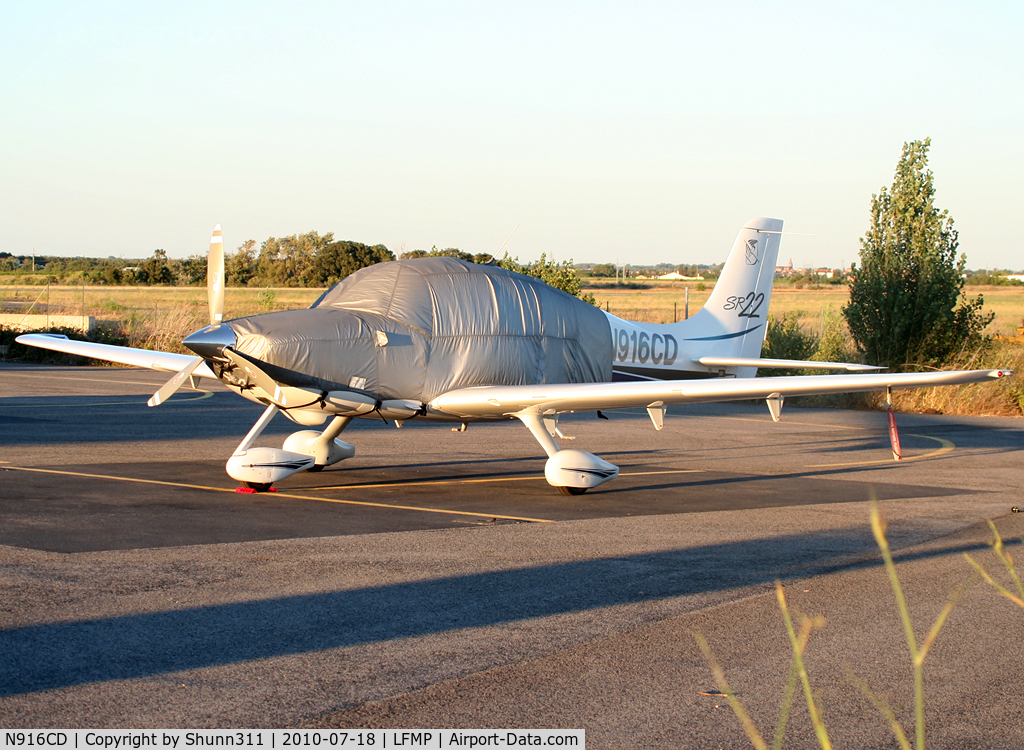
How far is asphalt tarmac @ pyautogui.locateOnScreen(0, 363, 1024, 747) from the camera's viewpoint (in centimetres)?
450

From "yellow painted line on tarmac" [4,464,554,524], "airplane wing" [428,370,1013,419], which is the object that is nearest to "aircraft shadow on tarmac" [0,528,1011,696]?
"yellow painted line on tarmac" [4,464,554,524]

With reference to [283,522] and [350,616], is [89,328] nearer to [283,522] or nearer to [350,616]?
[283,522]

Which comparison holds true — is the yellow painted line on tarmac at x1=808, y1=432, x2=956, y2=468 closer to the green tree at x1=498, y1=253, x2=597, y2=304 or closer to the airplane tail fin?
the airplane tail fin

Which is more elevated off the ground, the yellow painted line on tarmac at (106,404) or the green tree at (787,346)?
the green tree at (787,346)

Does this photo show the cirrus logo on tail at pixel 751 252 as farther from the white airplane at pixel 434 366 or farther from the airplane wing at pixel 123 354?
the airplane wing at pixel 123 354

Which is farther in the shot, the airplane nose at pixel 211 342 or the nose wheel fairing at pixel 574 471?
the nose wheel fairing at pixel 574 471

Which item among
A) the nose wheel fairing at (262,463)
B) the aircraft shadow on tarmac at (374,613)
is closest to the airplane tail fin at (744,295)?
the nose wheel fairing at (262,463)

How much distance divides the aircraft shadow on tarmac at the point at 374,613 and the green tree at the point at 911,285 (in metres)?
15.6

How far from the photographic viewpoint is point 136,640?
5.38 metres

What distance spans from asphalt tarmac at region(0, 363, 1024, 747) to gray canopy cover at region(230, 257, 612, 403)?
1.32 m

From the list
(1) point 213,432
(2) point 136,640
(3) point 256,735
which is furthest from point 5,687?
(1) point 213,432

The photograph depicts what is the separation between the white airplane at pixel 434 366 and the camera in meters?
10.1

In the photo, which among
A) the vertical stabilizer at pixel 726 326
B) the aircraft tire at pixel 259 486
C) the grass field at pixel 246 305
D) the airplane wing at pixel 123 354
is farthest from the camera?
the grass field at pixel 246 305

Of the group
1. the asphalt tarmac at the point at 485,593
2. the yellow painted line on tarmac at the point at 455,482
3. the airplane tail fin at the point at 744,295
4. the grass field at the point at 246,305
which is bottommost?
the yellow painted line on tarmac at the point at 455,482
